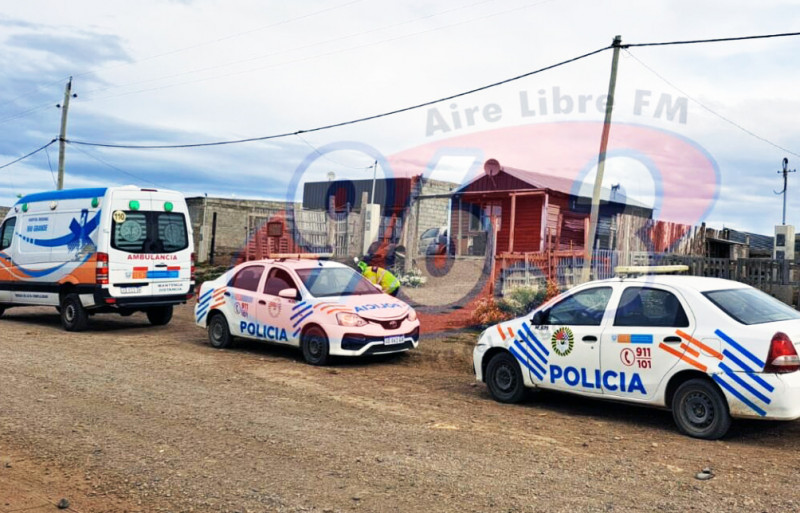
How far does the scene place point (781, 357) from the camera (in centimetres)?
638

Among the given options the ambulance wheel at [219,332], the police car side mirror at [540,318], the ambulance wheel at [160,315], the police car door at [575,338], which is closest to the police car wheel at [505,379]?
the police car door at [575,338]

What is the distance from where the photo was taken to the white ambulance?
14219mm

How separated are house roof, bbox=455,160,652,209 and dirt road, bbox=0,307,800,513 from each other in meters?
18.3

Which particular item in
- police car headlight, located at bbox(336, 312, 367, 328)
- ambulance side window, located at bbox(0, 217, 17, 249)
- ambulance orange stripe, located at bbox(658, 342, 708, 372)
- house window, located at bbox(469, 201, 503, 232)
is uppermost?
house window, located at bbox(469, 201, 503, 232)

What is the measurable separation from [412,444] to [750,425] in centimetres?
341

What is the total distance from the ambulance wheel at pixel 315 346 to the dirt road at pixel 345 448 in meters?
0.47

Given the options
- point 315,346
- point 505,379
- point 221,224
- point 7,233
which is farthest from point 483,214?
point 505,379

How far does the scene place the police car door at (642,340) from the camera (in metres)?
7.04

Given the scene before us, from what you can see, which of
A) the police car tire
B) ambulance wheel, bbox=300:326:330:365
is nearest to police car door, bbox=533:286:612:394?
the police car tire

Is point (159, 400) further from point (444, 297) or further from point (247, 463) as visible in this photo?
point (444, 297)

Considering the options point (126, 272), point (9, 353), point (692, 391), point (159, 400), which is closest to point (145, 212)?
point (126, 272)

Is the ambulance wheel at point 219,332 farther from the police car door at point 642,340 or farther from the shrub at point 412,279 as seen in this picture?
the shrub at point 412,279

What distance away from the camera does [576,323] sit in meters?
7.95

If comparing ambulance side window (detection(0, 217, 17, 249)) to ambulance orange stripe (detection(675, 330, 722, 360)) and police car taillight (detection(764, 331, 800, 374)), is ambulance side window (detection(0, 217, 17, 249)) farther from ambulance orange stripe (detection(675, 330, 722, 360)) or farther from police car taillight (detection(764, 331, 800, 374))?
police car taillight (detection(764, 331, 800, 374))
